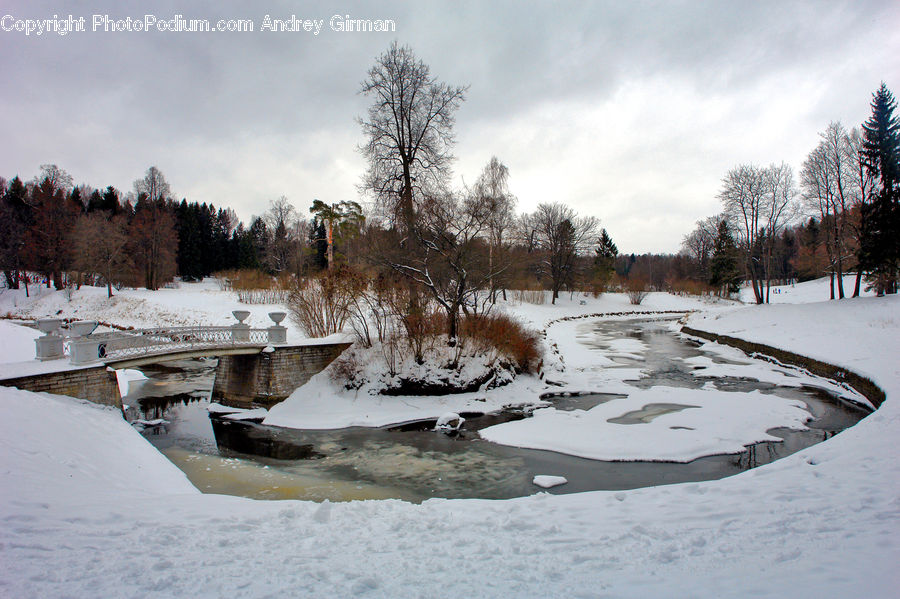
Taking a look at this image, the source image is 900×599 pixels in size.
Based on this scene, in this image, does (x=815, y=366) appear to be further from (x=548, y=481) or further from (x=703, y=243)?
(x=703, y=243)

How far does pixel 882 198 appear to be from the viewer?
2709cm

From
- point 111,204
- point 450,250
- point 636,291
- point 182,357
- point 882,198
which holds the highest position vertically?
point 111,204

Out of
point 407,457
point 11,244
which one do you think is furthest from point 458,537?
point 11,244

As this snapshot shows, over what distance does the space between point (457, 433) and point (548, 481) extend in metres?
4.64

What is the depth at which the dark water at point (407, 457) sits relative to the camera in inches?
365

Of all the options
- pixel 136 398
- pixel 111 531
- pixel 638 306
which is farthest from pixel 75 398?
pixel 638 306

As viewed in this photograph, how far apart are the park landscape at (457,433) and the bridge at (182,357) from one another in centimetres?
25

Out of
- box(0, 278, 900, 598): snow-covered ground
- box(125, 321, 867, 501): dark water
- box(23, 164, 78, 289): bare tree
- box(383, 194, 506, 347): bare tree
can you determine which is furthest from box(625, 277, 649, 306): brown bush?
box(23, 164, 78, 289): bare tree

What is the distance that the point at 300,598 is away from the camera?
3.86 m

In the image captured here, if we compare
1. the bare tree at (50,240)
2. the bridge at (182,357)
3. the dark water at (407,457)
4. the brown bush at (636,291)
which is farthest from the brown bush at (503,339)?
the brown bush at (636,291)

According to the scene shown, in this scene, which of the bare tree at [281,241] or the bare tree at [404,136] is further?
the bare tree at [281,241]

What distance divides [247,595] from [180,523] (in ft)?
7.40

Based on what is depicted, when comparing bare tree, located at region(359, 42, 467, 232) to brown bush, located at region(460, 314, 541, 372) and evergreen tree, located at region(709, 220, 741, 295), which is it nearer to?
brown bush, located at region(460, 314, 541, 372)

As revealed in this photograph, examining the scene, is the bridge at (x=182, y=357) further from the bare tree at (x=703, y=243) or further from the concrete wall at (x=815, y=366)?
the bare tree at (x=703, y=243)
